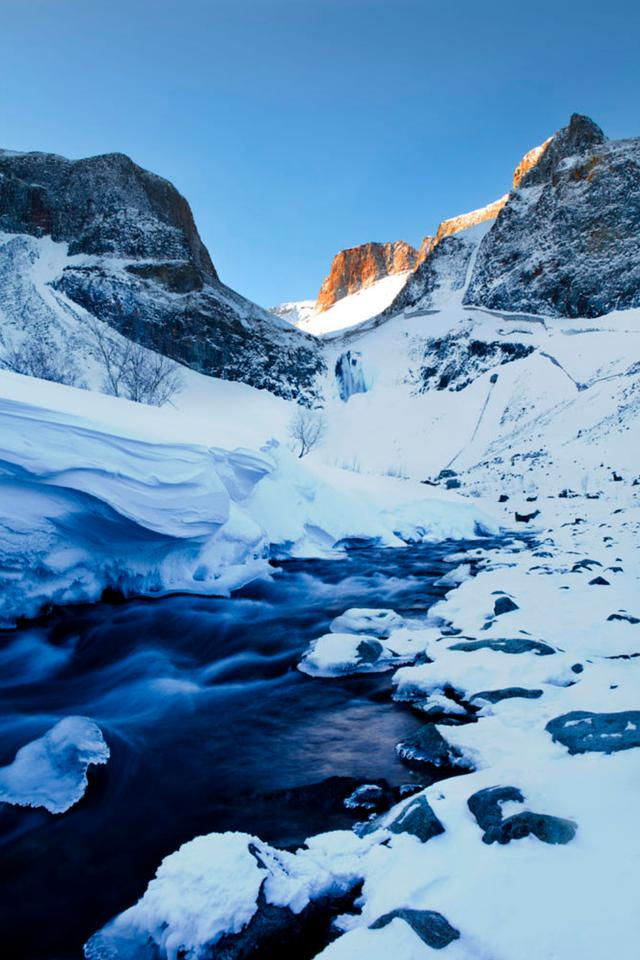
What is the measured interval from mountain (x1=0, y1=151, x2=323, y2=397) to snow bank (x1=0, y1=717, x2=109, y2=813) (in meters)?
43.6

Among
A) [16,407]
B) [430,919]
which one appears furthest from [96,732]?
[16,407]

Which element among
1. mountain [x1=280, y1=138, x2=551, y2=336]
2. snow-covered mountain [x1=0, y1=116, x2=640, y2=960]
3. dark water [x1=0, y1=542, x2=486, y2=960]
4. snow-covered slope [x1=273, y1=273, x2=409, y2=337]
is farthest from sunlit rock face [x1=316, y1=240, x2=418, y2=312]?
dark water [x1=0, y1=542, x2=486, y2=960]

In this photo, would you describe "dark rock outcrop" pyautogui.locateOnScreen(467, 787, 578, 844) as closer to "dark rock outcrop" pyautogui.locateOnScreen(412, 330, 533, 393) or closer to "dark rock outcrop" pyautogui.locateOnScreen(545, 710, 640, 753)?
"dark rock outcrop" pyautogui.locateOnScreen(545, 710, 640, 753)

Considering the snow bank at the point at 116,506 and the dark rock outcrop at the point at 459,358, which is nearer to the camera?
the snow bank at the point at 116,506

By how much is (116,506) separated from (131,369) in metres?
27.6

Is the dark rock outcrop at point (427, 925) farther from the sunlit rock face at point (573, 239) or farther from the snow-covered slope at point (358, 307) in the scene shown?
the snow-covered slope at point (358, 307)

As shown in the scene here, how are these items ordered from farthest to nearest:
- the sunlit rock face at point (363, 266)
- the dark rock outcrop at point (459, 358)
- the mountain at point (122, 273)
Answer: the sunlit rock face at point (363, 266), the mountain at point (122, 273), the dark rock outcrop at point (459, 358)

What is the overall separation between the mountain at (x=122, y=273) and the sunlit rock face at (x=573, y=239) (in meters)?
21.0

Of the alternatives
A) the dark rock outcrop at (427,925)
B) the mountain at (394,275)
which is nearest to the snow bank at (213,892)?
the dark rock outcrop at (427,925)

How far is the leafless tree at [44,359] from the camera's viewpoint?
2502 centimetres

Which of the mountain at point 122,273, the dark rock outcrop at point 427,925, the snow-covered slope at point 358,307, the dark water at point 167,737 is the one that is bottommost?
the dark water at point 167,737

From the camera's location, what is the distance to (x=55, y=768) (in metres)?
2.82

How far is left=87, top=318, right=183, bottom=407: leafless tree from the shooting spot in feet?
90.6

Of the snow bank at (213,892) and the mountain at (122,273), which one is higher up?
the mountain at (122,273)
